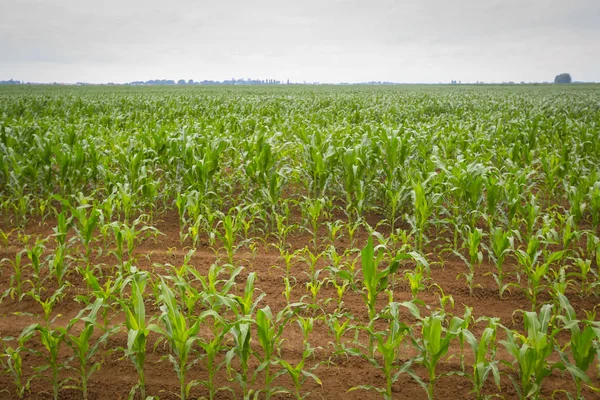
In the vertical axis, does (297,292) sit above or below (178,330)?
below

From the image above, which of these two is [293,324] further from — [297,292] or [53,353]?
[53,353]

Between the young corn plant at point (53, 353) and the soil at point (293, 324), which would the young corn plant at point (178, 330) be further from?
the young corn plant at point (53, 353)

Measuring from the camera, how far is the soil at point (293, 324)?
2.76m

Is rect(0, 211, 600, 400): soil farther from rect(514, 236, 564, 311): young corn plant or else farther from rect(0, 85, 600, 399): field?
rect(514, 236, 564, 311): young corn plant

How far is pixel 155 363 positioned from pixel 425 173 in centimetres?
420

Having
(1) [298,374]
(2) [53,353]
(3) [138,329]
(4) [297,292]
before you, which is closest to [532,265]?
(4) [297,292]

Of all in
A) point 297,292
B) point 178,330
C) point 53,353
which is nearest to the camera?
point 178,330

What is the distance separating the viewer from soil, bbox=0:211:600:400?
109 inches

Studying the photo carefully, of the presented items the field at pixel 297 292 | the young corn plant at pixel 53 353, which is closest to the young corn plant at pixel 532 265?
the field at pixel 297 292

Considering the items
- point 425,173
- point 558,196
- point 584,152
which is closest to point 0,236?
point 425,173

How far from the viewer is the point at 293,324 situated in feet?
11.6

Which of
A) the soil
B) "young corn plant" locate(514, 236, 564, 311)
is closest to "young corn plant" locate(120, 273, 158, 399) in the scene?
the soil

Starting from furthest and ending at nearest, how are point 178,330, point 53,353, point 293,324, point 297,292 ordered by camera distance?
1. point 297,292
2. point 293,324
3. point 53,353
4. point 178,330

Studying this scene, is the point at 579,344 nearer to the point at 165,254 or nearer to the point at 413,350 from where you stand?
the point at 413,350
